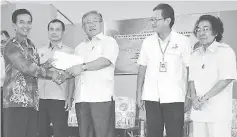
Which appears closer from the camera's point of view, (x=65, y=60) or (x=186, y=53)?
(x=186, y=53)

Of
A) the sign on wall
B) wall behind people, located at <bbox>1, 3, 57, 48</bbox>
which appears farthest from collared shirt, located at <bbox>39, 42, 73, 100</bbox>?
the sign on wall

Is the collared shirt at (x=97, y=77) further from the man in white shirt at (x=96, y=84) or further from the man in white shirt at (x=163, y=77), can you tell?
the man in white shirt at (x=163, y=77)

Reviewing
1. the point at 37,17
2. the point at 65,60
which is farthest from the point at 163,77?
the point at 37,17

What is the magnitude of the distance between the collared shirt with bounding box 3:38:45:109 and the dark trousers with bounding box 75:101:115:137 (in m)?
0.38

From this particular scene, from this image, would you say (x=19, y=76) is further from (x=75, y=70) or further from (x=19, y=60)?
(x=75, y=70)

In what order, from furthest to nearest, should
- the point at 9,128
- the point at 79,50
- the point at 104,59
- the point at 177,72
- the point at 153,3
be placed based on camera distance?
the point at 153,3, the point at 79,50, the point at 104,59, the point at 177,72, the point at 9,128

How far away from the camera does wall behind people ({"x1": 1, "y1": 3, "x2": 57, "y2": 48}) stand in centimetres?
369

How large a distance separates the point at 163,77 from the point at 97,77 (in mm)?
537

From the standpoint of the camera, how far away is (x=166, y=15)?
2.23 meters

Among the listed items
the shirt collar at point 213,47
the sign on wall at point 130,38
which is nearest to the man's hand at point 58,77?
the shirt collar at point 213,47

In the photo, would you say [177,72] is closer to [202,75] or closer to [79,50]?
[202,75]

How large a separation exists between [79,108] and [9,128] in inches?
22.2

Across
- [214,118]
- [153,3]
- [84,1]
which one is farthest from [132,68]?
[214,118]

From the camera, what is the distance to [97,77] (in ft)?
7.73
